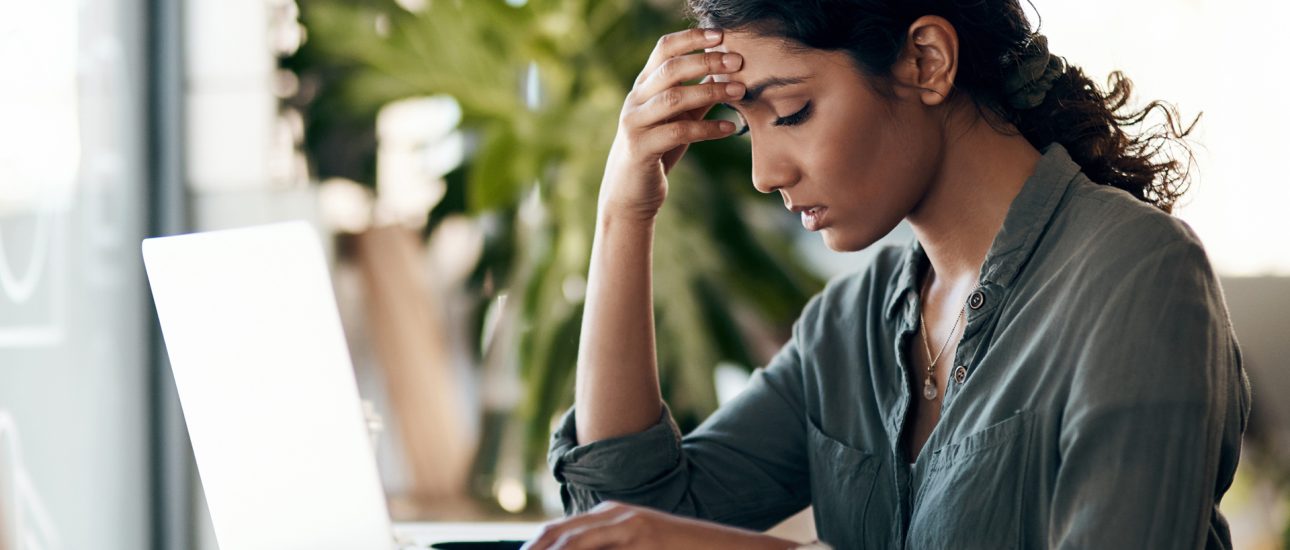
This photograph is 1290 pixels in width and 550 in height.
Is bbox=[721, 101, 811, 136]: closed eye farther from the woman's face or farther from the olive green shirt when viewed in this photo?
the olive green shirt

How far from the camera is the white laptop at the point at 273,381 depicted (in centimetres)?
78

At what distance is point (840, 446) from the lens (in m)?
1.15

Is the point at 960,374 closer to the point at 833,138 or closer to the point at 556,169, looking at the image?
the point at 833,138

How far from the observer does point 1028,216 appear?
3.21 feet

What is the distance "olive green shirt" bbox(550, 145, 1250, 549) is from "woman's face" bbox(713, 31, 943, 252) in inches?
3.9

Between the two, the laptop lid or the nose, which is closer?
the laptop lid

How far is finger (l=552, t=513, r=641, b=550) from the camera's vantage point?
83cm

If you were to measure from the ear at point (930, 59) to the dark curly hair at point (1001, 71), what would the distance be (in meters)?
0.01

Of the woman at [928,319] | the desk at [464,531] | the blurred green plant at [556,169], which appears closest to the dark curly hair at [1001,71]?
the woman at [928,319]

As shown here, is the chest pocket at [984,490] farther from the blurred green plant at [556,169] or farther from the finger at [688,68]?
the blurred green plant at [556,169]

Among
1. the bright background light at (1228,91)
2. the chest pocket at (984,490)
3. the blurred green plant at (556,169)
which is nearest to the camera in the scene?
the chest pocket at (984,490)

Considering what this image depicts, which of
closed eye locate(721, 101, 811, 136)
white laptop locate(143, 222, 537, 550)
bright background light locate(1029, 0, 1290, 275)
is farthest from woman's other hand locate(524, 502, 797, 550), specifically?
bright background light locate(1029, 0, 1290, 275)

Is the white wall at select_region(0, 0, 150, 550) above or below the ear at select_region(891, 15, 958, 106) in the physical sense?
below

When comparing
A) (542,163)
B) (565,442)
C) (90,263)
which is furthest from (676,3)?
(565,442)
